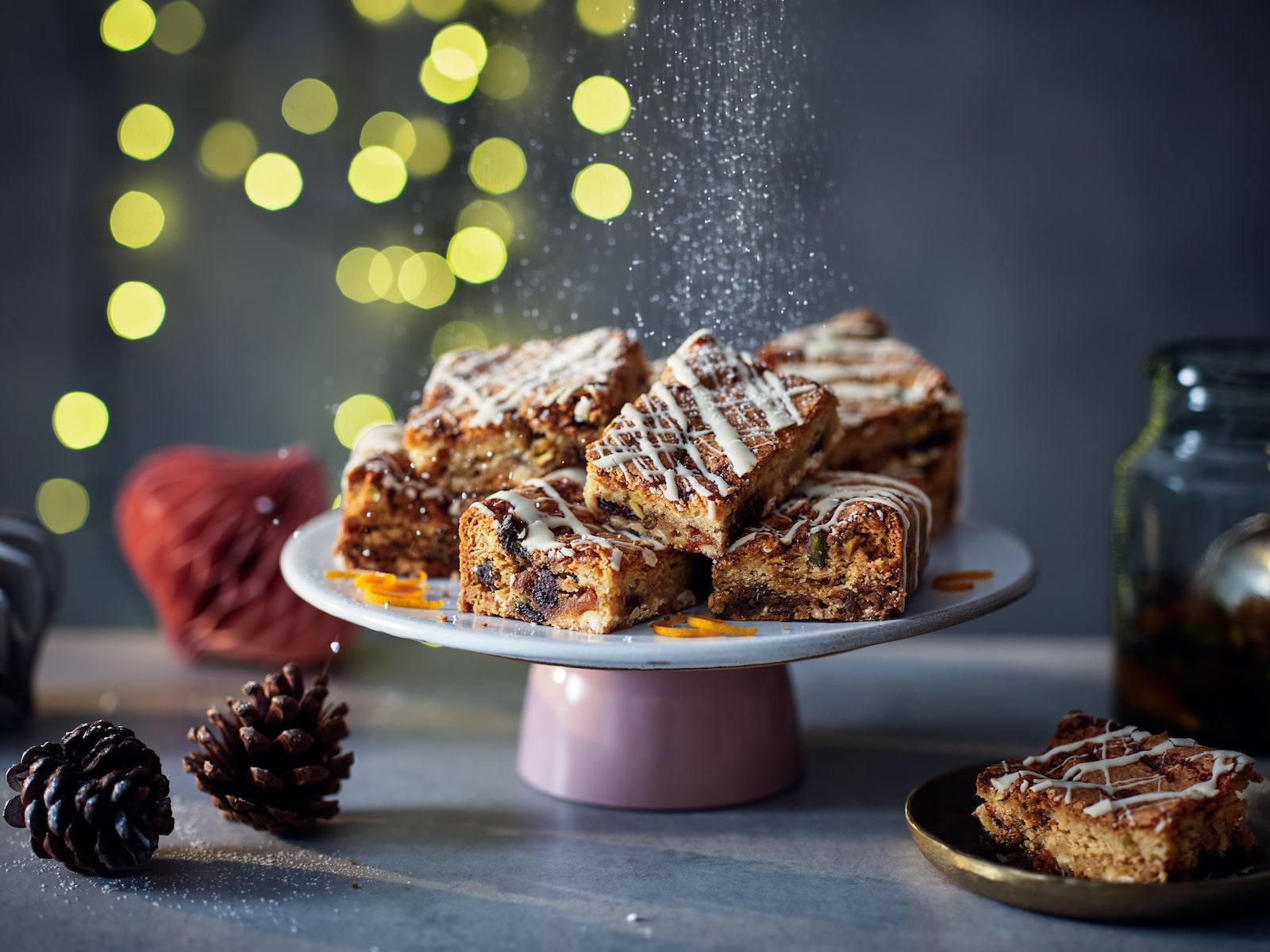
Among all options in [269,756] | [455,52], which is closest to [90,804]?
[269,756]

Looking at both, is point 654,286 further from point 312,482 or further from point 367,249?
point 367,249

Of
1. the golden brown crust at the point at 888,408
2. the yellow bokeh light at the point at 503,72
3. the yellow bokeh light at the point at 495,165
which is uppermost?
the yellow bokeh light at the point at 503,72

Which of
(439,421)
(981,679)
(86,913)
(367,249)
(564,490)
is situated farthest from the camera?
(367,249)

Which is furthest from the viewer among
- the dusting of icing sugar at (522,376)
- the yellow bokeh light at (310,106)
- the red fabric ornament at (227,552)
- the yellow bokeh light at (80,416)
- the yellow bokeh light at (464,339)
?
the yellow bokeh light at (80,416)

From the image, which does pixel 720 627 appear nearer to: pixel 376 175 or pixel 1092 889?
pixel 1092 889

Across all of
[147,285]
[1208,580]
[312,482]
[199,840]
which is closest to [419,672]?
[312,482]

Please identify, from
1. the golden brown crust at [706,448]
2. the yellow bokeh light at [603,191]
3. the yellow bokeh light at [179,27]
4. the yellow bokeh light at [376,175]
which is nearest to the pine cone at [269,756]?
the golden brown crust at [706,448]

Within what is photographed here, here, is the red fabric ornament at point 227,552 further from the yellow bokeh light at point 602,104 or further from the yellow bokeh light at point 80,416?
the yellow bokeh light at point 602,104
